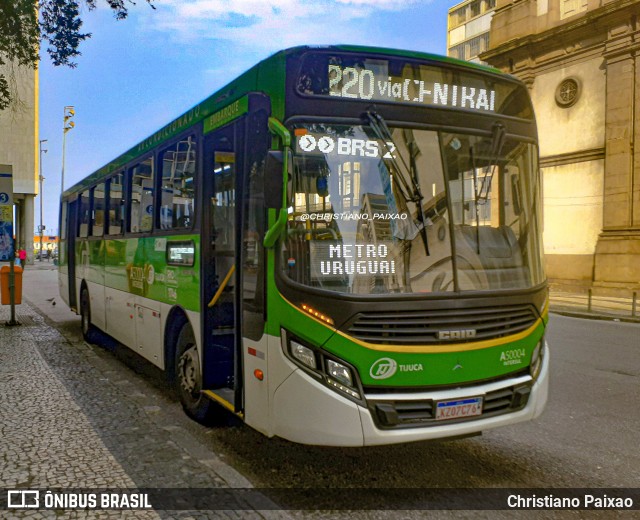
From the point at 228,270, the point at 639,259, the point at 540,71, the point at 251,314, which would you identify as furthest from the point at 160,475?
the point at 540,71

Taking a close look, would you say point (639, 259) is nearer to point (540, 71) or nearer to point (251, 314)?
point (540, 71)

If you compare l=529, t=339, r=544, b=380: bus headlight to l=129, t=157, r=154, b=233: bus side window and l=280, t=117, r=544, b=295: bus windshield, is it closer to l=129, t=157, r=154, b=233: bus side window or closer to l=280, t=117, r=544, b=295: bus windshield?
l=280, t=117, r=544, b=295: bus windshield

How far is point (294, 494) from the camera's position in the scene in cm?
422

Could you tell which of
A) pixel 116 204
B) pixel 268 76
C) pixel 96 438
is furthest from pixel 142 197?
pixel 268 76

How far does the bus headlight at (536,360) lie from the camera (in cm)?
469

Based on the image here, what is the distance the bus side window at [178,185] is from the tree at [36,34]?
4.93 m

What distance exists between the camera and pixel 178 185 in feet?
21.1

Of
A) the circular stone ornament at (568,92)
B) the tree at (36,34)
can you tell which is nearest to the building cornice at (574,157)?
the circular stone ornament at (568,92)

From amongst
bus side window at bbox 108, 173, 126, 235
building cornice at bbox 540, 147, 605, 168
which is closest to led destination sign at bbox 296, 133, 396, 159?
bus side window at bbox 108, 173, 126, 235

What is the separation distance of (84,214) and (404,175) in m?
8.96

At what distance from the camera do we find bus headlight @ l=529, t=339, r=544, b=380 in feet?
15.4

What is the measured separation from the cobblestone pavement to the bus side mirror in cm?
205

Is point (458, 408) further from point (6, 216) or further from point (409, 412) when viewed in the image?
point (6, 216)

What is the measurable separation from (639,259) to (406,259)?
2053 cm
